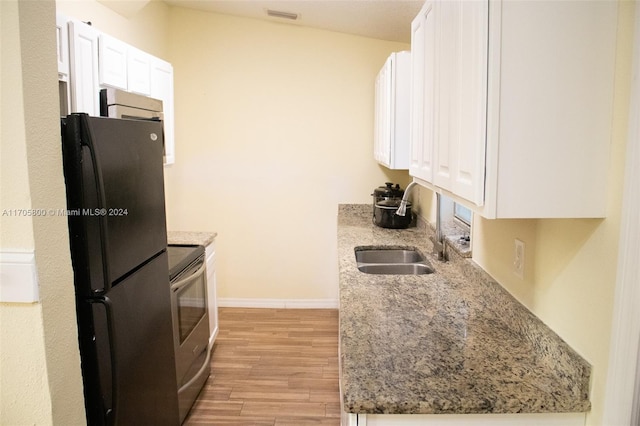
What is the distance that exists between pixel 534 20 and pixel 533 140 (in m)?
0.28

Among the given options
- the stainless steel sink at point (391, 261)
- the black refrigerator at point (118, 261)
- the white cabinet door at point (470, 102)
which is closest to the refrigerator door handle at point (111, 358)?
the black refrigerator at point (118, 261)

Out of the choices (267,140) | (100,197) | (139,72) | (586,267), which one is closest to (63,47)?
(139,72)

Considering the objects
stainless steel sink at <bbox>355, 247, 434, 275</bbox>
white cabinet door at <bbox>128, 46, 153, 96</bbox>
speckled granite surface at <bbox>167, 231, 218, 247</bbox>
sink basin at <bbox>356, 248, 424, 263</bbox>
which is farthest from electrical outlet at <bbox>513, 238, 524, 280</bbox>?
white cabinet door at <bbox>128, 46, 153, 96</bbox>

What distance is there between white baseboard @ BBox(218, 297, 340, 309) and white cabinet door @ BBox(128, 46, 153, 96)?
2279mm

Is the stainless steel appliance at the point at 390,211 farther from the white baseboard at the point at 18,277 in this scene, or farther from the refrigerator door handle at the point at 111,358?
the white baseboard at the point at 18,277

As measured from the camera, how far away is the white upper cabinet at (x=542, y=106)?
1.13 metres

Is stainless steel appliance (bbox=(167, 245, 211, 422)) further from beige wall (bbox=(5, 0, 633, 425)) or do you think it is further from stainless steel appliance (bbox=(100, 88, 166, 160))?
beige wall (bbox=(5, 0, 633, 425))

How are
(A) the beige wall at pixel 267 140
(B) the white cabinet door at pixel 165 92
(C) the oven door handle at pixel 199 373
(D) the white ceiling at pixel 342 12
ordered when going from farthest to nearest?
1. (A) the beige wall at pixel 267 140
2. (D) the white ceiling at pixel 342 12
3. (B) the white cabinet door at pixel 165 92
4. (C) the oven door handle at pixel 199 373

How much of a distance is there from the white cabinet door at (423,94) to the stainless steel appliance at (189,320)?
4.56 ft

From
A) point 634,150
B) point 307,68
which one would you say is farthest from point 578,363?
point 307,68

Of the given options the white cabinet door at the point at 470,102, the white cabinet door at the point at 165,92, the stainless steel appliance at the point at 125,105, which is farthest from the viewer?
the white cabinet door at the point at 165,92

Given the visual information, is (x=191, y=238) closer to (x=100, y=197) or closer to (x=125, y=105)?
(x=125, y=105)

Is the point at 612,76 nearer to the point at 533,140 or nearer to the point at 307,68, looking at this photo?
the point at 533,140

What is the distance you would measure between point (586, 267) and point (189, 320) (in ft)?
7.17
